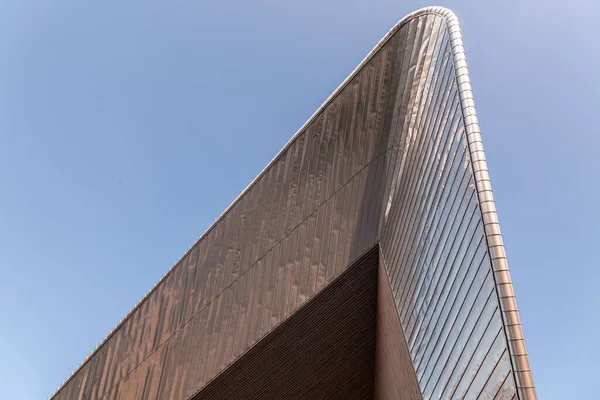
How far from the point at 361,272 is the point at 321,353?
2.36 metres

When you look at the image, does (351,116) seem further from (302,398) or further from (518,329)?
(518,329)

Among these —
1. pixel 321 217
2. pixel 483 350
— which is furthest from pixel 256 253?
pixel 483 350

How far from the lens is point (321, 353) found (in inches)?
522

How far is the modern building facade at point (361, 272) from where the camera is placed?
748 centimetres

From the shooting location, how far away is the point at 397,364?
1041cm

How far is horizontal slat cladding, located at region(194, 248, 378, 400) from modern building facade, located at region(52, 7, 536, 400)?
0.04 metres

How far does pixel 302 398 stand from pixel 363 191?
16.9 ft

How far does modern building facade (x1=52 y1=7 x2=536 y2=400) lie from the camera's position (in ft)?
24.5

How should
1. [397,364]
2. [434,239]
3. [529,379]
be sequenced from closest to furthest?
1. [529,379]
2. [434,239]
3. [397,364]

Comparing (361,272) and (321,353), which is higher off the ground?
(361,272)

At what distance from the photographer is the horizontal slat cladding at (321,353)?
12.3 metres

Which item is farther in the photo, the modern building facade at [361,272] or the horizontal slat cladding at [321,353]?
the horizontal slat cladding at [321,353]

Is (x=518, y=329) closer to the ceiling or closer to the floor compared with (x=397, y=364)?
closer to the floor

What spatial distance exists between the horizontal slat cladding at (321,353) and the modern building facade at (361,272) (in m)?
A: 0.04
